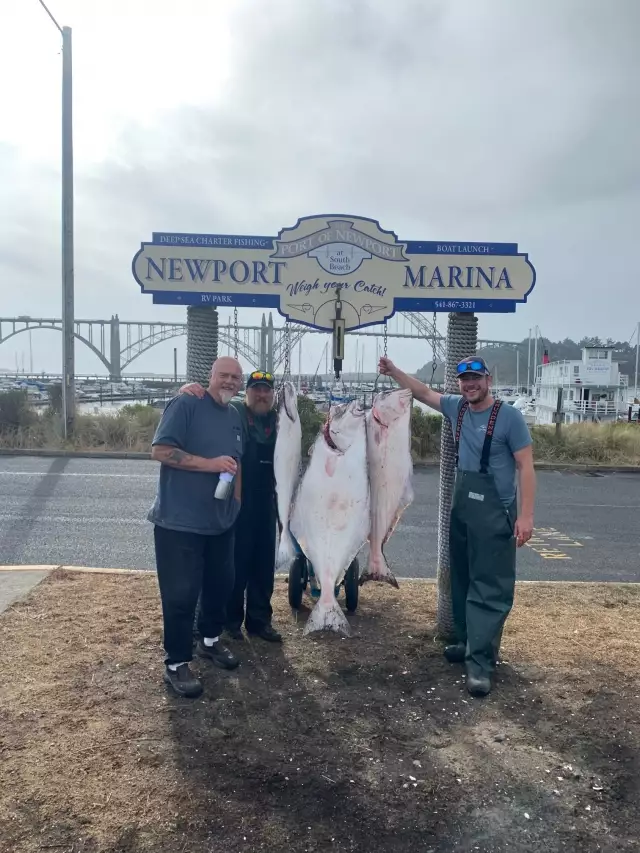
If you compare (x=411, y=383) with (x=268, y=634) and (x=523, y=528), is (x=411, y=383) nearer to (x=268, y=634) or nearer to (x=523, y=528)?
(x=523, y=528)

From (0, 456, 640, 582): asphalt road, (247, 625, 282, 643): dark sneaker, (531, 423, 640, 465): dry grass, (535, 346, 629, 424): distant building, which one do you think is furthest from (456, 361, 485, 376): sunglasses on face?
(535, 346, 629, 424): distant building

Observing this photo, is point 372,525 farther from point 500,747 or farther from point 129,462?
point 129,462

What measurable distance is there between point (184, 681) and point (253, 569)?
101 centimetres

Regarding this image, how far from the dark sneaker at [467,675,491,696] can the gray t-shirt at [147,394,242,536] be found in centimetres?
175

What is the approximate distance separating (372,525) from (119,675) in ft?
6.03

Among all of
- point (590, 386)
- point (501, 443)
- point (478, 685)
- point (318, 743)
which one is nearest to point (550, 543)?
point (478, 685)

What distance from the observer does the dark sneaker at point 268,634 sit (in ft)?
14.4

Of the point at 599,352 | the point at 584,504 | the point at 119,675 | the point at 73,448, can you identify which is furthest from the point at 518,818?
the point at 599,352

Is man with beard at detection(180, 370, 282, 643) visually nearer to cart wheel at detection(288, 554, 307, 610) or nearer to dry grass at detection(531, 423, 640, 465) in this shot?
cart wheel at detection(288, 554, 307, 610)

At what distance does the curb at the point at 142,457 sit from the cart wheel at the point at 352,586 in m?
11.0

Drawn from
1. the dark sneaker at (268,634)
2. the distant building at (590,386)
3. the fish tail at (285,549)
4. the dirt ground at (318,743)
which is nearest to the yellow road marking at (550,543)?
the dirt ground at (318,743)

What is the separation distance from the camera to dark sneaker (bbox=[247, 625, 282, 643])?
439cm

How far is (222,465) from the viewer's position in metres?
3.65

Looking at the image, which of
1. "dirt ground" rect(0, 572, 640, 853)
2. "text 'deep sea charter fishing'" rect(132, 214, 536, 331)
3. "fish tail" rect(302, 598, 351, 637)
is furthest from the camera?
"text 'deep sea charter fishing'" rect(132, 214, 536, 331)
